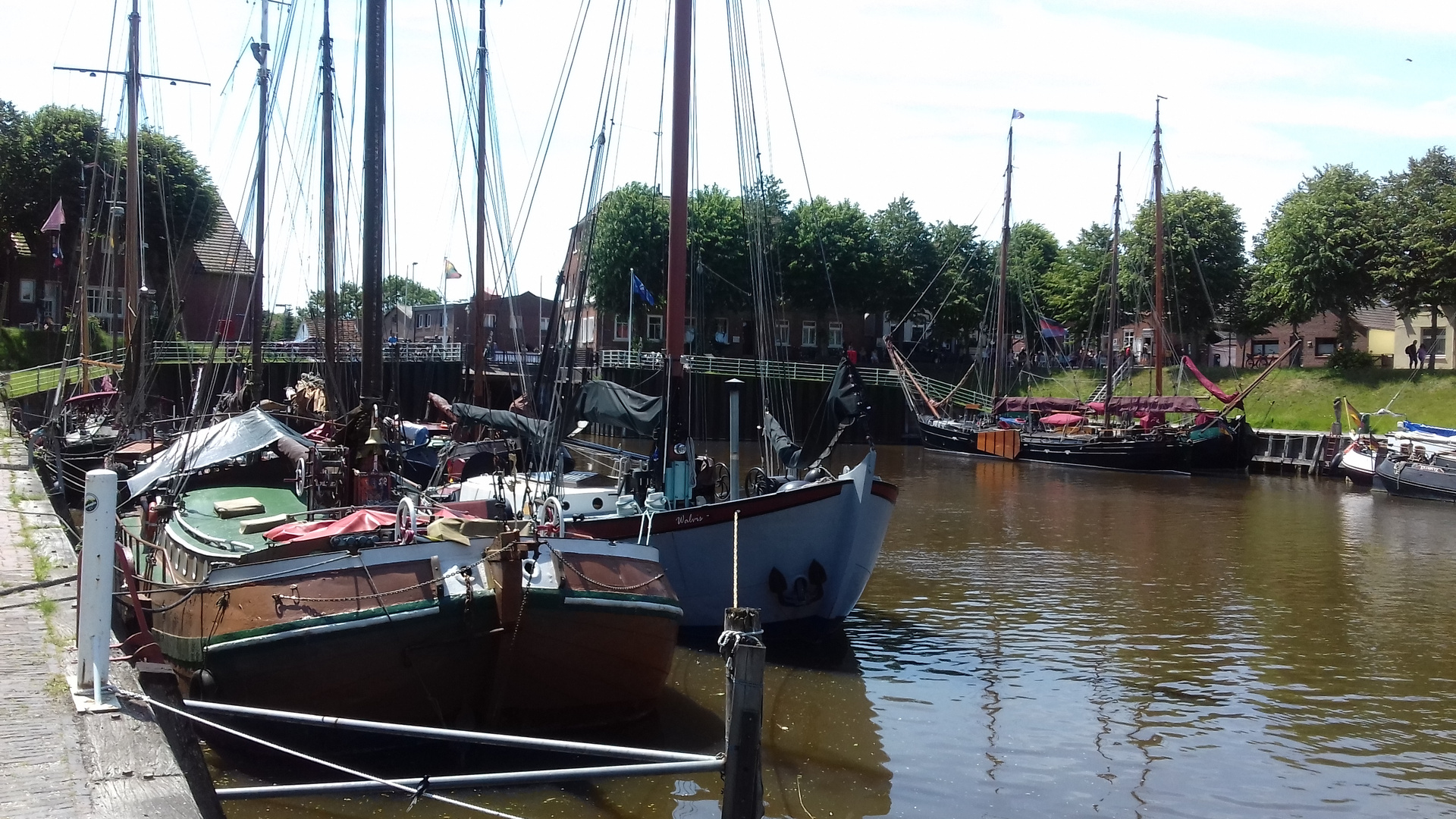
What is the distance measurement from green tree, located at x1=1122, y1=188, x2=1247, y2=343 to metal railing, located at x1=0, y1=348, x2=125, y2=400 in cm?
4823

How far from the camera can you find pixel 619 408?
15.2m

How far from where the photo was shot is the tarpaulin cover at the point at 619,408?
1477 centimetres

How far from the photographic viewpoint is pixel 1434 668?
46.7 ft

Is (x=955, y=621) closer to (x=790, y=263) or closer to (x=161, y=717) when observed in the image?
(x=161, y=717)

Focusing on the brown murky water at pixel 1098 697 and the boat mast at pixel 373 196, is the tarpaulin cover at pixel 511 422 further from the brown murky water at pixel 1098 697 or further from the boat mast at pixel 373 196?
the brown murky water at pixel 1098 697

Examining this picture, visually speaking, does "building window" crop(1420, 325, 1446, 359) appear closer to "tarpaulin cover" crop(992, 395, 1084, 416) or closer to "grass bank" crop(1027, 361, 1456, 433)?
"grass bank" crop(1027, 361, 1456, 433)

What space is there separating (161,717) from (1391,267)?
184 feet

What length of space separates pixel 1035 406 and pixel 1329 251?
53.4ft

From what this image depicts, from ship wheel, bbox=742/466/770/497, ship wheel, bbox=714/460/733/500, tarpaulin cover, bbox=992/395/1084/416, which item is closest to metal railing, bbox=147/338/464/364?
tarpaulin cover, bbox=992/395/1084/416

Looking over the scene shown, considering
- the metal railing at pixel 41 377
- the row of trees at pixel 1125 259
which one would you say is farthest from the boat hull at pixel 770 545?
the row of trees at pixel 1125 259

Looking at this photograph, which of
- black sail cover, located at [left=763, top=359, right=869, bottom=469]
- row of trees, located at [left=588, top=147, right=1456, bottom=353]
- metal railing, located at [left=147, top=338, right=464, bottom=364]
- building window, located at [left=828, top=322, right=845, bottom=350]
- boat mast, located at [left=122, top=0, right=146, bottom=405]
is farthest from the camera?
building window, located at [left=828, top=322, right=845, bottom=350]

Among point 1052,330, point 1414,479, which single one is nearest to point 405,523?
point 1414,479

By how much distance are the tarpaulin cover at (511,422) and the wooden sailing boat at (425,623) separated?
449 cm

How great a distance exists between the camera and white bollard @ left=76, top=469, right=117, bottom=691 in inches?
248
